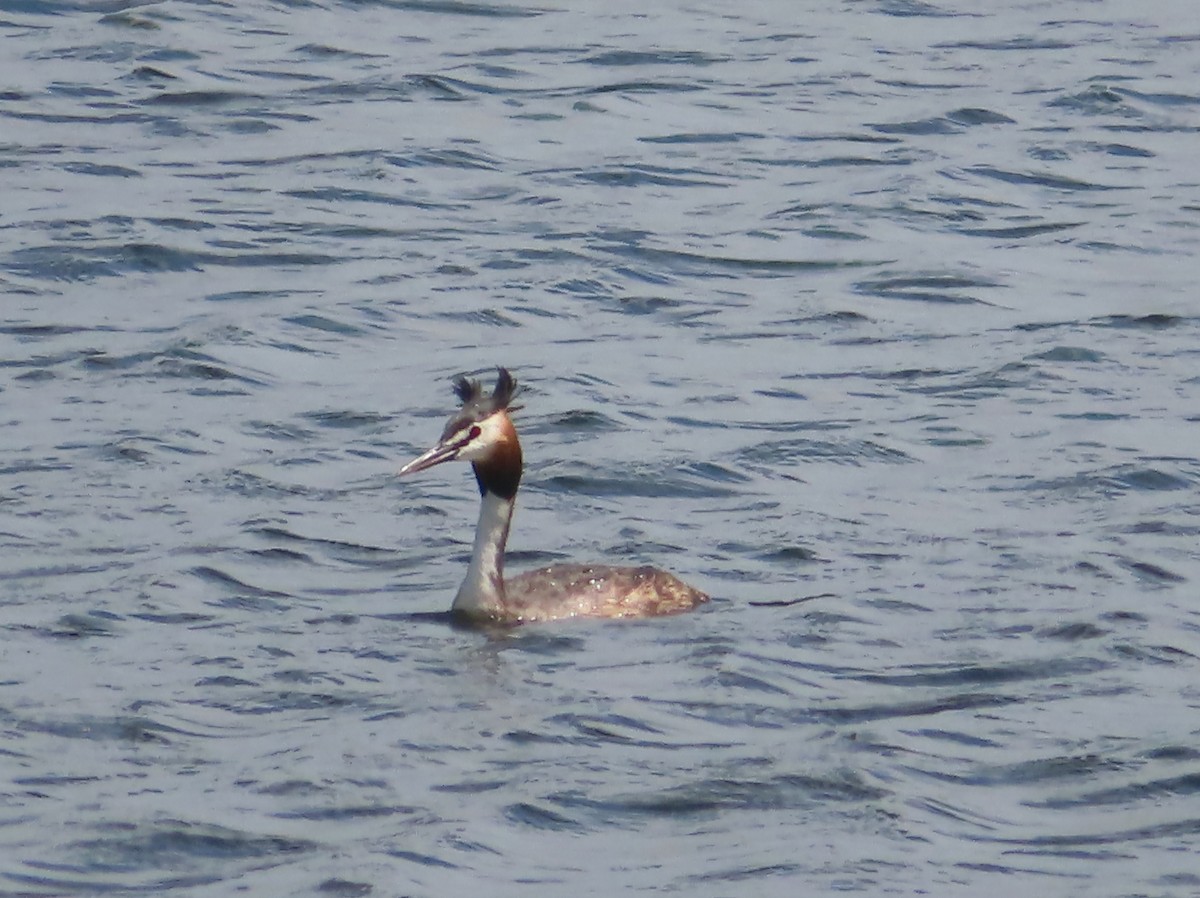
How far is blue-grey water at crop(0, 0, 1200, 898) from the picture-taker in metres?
9.45

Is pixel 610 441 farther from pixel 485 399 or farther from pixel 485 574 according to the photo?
pixel 485 574

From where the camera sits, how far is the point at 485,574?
12.1 m

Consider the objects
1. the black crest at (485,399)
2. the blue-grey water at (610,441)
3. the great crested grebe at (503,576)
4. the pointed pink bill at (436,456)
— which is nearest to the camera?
the blue-grey water at (610,441)

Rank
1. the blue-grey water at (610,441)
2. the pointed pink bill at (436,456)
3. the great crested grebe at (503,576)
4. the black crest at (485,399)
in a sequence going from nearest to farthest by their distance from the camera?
Answer: the blue-grey water at (610,441)
the great crested grebe at (503,576)
the pointed pink bill at (436,456)
the black crest at (485,399)

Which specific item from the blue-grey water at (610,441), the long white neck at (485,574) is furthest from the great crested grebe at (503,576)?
the blue-grey water at (610,441)

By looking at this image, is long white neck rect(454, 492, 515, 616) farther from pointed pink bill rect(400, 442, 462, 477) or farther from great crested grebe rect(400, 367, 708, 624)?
pointed pink bill rect(400, 442, 462, 477)

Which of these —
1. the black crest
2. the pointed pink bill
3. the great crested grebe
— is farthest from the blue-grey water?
the black crest

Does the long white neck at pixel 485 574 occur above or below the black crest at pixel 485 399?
below

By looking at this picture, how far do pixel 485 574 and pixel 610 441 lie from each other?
296 centimetres

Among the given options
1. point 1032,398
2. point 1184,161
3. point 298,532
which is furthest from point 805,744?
point 1184,161

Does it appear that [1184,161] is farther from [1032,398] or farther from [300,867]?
[300,867]

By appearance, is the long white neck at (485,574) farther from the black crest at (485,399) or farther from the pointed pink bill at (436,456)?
the black crest at (485,399)

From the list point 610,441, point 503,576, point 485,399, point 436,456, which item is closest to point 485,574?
point 503,576

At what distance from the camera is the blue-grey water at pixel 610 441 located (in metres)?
9.45
